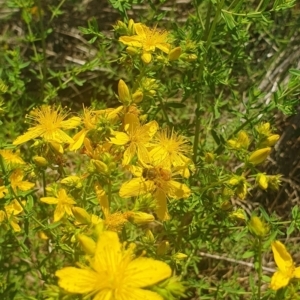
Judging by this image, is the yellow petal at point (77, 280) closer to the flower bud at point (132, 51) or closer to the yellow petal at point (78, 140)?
the yellow petal at point (78, 140)

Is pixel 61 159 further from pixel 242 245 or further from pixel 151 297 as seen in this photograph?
pixel 242 245

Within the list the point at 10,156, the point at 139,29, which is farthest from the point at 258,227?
the point at 10,156

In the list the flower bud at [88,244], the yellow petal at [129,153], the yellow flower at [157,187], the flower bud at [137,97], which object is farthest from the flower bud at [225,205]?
the flower bud at [88,244]

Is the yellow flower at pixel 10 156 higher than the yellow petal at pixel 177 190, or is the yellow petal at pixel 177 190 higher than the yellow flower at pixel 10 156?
the yellow petal at pixel 177 190

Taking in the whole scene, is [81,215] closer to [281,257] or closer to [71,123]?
[71,123]

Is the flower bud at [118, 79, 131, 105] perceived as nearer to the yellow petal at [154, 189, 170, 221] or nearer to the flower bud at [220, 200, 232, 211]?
the yellow petal at [154, 189, 170, 221]
